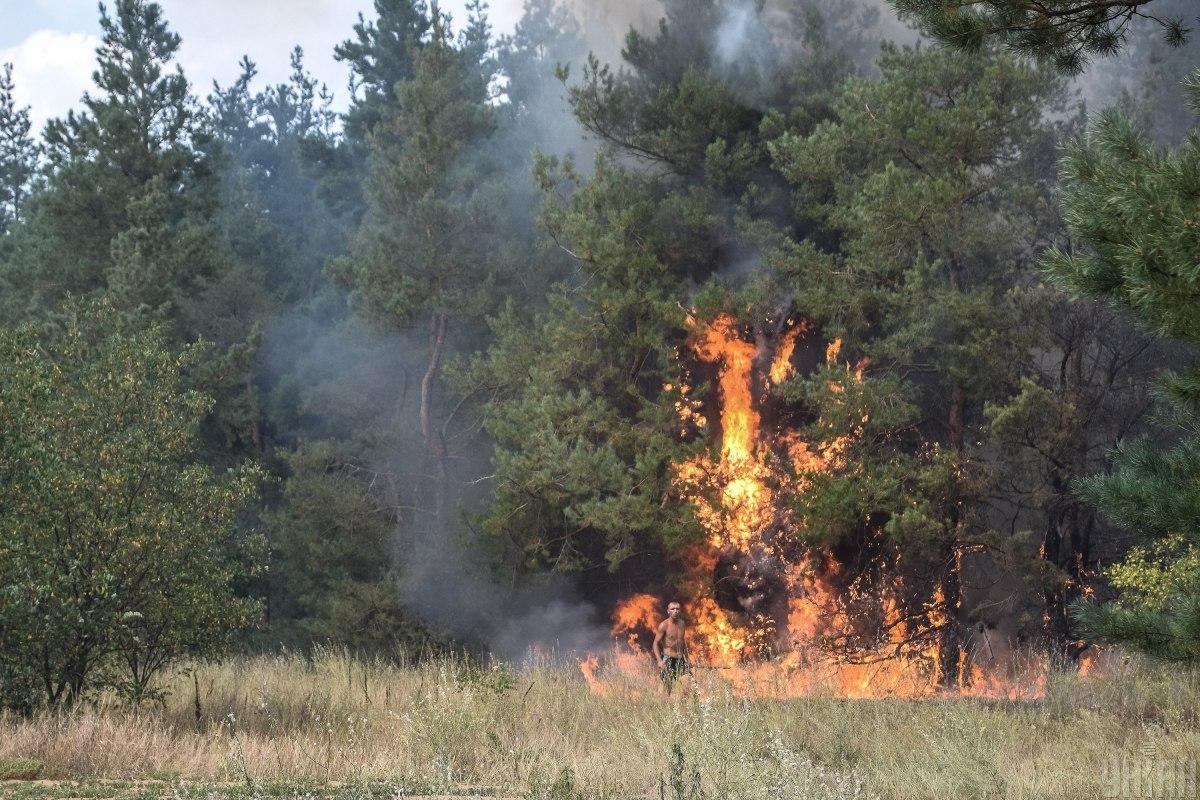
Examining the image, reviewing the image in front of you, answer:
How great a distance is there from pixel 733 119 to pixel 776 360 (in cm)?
529

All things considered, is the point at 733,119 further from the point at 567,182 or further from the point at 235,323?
the point at 235,323

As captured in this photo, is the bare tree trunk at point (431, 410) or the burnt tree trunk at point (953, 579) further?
the bare tree trunk at point (431, 410)

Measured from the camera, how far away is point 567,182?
107 feet

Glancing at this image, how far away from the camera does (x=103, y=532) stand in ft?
44.2

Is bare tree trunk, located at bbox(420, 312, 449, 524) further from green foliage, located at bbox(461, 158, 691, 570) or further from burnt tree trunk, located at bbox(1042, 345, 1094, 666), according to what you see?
burnt tree trunk, located at bbox(1042, 345, 1094, 666)

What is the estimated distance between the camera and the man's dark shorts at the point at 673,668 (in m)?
16.6

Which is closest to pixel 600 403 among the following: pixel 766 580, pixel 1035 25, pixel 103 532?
pixel 766 580

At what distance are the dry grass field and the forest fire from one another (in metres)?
5.84

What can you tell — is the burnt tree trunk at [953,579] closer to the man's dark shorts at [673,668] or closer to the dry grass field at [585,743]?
the man's dark shorts at [673,668]

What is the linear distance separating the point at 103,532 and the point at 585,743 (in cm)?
531

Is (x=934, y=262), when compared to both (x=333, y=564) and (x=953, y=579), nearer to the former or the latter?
(x=953, y=579)

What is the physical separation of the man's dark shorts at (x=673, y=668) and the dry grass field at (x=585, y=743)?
2.49 ft

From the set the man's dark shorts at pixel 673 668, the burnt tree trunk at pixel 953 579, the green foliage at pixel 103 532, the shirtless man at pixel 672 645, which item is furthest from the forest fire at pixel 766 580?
the green foliage at pixel 103 532

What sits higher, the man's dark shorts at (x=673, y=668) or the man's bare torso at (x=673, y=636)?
the man's bare torso at (x=673, y=636)
